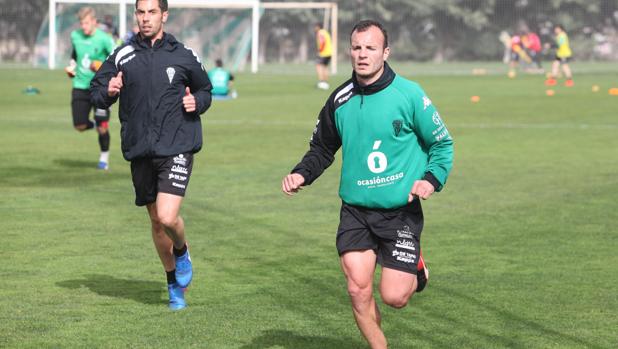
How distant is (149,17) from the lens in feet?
29.3

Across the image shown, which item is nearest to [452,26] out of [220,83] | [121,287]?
[220,83]

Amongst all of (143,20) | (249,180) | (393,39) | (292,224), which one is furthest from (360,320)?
(393,39)

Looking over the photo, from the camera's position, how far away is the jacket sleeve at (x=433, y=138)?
23.2 ft

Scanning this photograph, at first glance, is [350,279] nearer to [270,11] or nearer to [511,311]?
[511,311]

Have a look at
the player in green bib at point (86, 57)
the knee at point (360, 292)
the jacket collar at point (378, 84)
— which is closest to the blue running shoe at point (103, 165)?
the player in green bib at point (86, 57)

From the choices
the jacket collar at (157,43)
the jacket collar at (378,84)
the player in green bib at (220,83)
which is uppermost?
the jacket collar at (378,84)

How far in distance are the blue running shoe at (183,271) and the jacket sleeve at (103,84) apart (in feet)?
4.01

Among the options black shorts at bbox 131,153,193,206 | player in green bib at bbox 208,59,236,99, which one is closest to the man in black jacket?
black shorts at bbox 131,153,193,206

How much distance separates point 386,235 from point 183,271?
2544 mm

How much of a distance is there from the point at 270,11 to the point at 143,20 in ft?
222

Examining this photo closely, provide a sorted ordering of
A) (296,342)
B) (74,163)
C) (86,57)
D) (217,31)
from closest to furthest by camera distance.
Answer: (296,342), (86,57), (74,163), (217,31)

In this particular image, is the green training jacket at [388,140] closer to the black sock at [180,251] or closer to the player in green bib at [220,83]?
the black sock at [180,251]

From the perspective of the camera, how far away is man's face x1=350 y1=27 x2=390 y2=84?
6.99 m

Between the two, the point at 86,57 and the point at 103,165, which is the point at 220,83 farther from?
the point at 86,57
